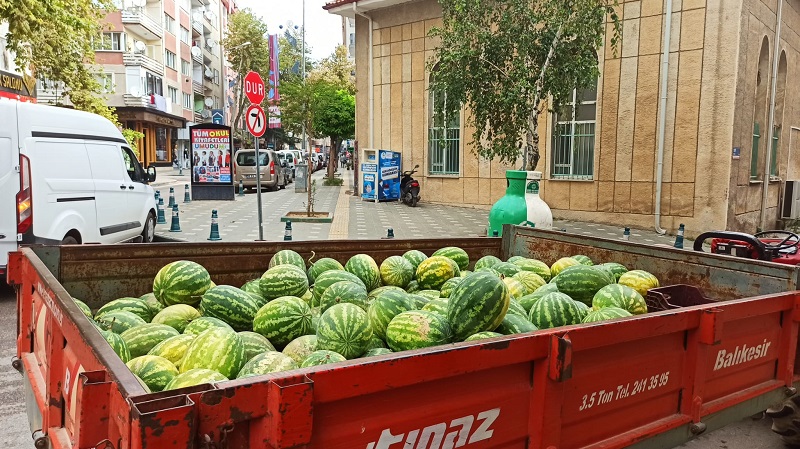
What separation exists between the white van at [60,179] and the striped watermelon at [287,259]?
496 cm

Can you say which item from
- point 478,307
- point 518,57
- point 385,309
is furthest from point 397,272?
point 518,57

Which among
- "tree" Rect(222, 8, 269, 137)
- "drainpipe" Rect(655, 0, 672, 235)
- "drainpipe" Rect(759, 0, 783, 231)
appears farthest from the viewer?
"tree" Rect(222, 8, 269, 137)

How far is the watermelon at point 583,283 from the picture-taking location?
3688 millimetres

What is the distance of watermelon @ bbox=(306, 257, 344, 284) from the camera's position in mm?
4109

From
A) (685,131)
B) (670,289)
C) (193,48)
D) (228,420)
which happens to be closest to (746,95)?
(685,131)

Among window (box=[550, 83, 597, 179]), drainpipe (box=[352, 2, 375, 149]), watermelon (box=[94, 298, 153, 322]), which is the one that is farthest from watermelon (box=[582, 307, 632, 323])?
drainpipe (box=[352, 2, 375, 149])

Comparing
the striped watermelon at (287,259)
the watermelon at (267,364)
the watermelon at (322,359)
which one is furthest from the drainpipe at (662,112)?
the watermelon at (267,364)

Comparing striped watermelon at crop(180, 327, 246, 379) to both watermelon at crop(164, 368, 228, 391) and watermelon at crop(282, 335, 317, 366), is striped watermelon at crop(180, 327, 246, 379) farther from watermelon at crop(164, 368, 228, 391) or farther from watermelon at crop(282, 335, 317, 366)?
watermelon at crop(282, 335, 317, 366)

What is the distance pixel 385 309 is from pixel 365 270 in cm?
105

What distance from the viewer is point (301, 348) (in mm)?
2838

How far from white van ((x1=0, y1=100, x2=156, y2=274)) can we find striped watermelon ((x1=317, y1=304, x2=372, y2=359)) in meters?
6.22

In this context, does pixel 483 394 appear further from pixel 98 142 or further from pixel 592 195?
pixel 592 195

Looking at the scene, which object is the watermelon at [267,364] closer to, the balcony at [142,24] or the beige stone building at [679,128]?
the beige stone building at [679,128]

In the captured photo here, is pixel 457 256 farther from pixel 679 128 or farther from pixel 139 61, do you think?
pixel 139 61
